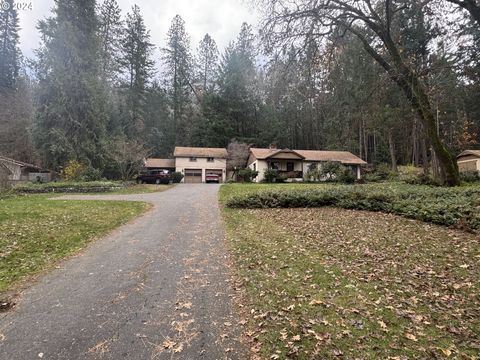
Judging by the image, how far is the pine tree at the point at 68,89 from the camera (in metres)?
26.9

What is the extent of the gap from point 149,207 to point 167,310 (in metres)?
10.6

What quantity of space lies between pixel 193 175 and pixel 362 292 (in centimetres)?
3429

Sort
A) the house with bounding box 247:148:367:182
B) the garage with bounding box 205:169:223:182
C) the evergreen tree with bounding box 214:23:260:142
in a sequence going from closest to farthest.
Result: the house with bounding box 247:148:367:182
the garage with bounding box 205:169:223:182
the evergreen tree with bounding box 214:23:260:142

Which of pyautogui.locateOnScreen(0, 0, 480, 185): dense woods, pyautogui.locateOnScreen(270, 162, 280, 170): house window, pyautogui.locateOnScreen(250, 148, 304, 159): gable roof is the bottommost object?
pyautogui.locateOnScreen(270, 162, 280, 170): house window

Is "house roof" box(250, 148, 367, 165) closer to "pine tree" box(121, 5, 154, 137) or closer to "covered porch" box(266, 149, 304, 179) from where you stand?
"covered porch" box(266, 149, 304, 179)

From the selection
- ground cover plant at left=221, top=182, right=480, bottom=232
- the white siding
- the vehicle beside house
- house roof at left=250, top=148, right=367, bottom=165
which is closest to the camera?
ground cover plant at left=221, top=182, right=480, bottom=232

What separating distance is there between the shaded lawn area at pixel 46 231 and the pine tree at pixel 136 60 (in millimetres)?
30279

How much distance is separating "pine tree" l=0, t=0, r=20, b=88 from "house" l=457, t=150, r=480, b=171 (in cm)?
5628

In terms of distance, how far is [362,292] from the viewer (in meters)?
4.39

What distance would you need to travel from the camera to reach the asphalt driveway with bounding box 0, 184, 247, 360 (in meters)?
3.15

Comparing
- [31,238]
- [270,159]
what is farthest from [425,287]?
[270,159]

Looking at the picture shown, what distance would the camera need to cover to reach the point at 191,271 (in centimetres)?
553

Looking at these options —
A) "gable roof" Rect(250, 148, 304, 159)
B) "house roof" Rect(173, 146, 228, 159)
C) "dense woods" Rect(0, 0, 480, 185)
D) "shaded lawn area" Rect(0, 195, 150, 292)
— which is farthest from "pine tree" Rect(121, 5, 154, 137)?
"shaded lawn area" Rect(0, 195, 150, 292)

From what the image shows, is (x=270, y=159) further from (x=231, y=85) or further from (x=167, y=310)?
(x=167, y=310)
